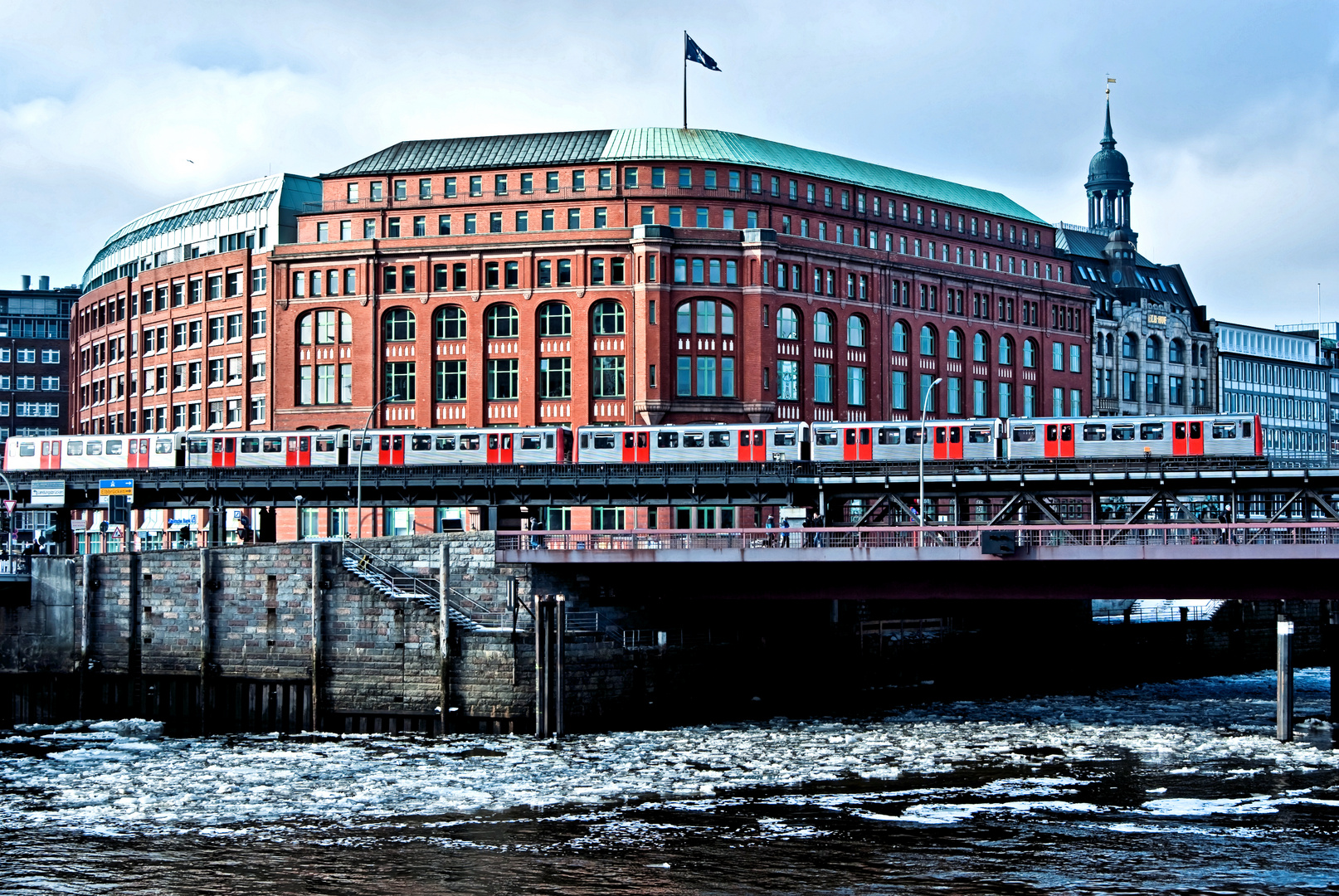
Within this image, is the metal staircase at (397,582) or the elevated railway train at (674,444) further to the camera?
the elevated railway train at (674,444)

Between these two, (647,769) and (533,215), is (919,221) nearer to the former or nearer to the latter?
(533,215)

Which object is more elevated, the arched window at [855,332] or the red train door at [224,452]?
the arched window at [855,332]

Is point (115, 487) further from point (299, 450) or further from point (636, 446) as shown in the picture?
point (636, 446)

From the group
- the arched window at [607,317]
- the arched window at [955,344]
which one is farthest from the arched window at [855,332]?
the arched window at [607,317]

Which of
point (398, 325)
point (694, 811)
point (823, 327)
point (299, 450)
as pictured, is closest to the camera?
point (694, 811)

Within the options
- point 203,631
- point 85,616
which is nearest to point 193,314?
point 85,616

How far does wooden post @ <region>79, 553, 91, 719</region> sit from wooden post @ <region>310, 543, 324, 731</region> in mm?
11465

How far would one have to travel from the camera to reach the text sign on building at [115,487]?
101500 millimetres

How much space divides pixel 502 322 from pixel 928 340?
3859cm

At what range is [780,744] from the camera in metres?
66.7

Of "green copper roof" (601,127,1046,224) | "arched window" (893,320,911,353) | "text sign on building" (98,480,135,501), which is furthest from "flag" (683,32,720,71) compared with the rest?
"text sign on building" (98,480,135,501)

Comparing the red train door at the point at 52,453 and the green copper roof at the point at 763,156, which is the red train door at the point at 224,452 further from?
the green copper roof at the point at 763,156

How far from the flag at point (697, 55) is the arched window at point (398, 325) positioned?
30.0m

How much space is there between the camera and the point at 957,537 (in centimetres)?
7088
